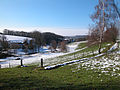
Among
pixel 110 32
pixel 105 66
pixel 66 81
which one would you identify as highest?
pixel 110 32

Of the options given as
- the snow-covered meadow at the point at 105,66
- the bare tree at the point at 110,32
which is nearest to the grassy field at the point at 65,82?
the snow-covered meadow at the point at 105,66

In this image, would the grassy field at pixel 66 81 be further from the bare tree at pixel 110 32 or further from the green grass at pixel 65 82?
the bare tree at pixel 110 32

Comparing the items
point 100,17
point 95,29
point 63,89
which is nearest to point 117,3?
point 100,17

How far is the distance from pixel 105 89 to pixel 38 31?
7082cm

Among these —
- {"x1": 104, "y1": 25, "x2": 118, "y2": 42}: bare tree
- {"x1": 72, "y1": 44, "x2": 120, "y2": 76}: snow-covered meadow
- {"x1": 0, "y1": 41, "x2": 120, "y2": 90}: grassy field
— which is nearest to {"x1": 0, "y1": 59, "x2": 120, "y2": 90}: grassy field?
{"x1": 0, "y1": 41, "x2": 120, "y2": 90}: grassy field

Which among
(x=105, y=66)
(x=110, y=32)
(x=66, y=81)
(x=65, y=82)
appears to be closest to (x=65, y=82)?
(x=65, y=82)

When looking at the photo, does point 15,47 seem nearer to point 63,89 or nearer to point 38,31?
point 38,31

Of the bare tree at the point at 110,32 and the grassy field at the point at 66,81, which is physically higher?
the bare tree at the point at 110,32

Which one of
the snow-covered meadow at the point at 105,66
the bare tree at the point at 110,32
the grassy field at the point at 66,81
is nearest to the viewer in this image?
the grassy field at the point at 66,81

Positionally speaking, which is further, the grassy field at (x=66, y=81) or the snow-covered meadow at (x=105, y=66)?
the snow-covered meadow at (x=105, y=66)

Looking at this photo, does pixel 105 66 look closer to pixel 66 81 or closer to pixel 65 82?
pixel 66 81

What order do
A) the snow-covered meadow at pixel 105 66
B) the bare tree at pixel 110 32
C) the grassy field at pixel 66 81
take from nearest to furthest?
the grassy field at pixel 66 81, the snow-covered meadow at pixel 105 66, the bare tree at pixel 110 32

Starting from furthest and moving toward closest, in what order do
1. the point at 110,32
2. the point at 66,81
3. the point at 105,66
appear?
the point at 110,32 < the point at 105,66 < the point at 66,81

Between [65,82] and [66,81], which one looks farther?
[66,81]
